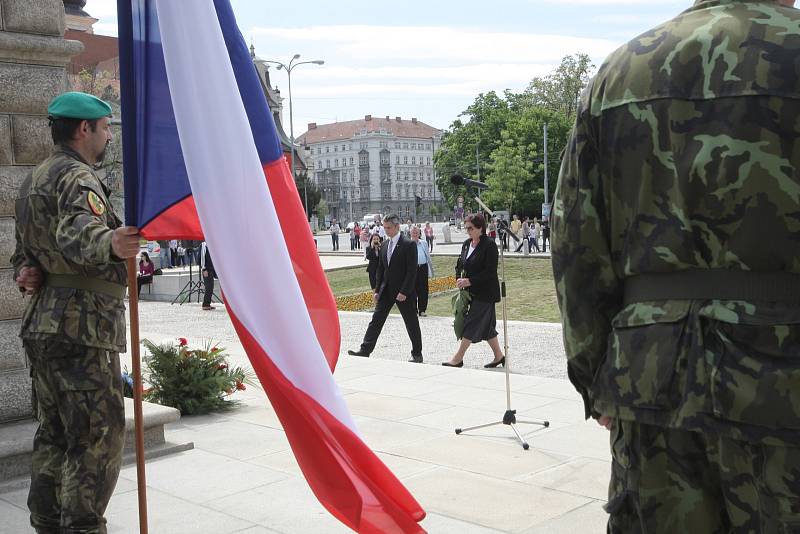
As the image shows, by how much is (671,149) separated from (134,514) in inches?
167

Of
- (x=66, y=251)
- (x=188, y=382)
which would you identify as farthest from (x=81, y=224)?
(x=188, y=382)

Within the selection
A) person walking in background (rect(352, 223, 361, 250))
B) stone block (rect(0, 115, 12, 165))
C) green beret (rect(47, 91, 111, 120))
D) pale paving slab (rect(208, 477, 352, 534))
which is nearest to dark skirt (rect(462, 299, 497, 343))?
pale paving slab (rect(208, 477, 352, 534))

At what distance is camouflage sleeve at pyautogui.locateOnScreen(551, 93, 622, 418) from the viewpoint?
261cm

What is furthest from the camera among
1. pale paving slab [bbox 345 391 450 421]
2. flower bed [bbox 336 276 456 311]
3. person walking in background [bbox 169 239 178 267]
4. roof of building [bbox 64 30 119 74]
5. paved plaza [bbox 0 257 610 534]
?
roof of building [bbox 64 30 119 74]

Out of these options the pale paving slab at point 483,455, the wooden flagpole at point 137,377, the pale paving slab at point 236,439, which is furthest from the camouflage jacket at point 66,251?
the pale paving slab at point 483,455

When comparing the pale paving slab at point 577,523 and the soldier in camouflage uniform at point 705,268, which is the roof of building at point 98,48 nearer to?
the pale paving slab at point 577,523

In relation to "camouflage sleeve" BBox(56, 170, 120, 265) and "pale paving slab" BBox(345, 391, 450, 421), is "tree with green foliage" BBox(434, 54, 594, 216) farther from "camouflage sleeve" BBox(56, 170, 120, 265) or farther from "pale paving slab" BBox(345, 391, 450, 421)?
"camouflage sleeve" BBox(56, 170, 120, 265)

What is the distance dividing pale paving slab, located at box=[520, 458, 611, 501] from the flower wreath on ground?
3571mm

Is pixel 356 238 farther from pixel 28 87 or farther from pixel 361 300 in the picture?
pixel 28 87

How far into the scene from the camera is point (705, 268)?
240cm

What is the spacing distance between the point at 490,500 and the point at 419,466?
0.97 metres

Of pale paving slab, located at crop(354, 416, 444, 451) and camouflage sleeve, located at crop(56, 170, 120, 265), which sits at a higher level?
camouflage sleeve, located at crop(56, 170, 120, 265)

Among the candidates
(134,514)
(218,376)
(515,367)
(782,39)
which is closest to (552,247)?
(782,39)

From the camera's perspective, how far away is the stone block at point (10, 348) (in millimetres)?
6359
